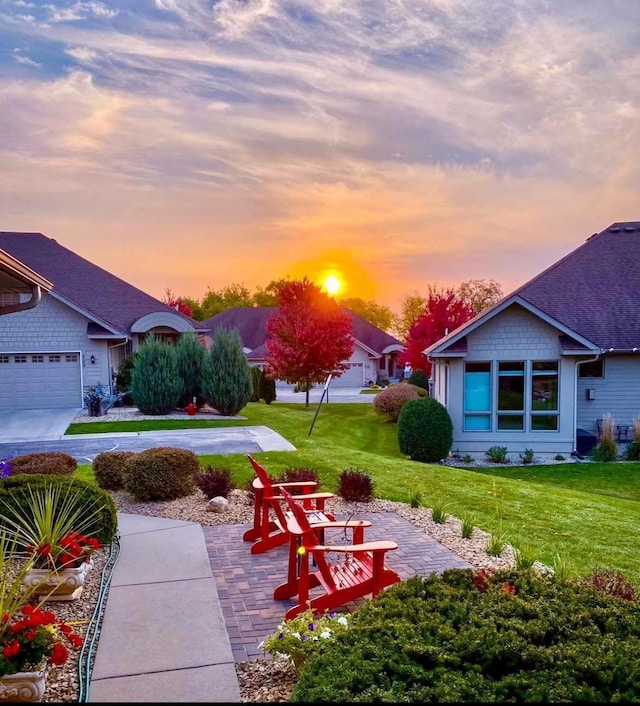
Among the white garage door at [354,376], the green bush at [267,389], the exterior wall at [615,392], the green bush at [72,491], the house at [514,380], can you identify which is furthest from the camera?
the white garage door at [354,376]

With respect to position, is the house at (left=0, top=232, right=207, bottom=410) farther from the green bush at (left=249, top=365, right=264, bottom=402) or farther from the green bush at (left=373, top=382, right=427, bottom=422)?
the green bush at (left=373, top=382, right=427, bottom=422)

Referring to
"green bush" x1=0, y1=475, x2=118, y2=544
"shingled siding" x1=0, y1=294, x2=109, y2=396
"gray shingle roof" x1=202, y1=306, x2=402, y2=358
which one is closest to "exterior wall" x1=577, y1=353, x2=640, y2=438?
"green bush" x1=0, y1=475, x2=118, y2=544

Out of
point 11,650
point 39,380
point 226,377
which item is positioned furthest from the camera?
point 39,380

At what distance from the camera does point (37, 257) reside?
2622 cm

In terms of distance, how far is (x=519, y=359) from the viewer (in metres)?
16.0

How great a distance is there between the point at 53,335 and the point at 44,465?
14555mm

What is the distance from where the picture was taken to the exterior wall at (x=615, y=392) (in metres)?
17.8

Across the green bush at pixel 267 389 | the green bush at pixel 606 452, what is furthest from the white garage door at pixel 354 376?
the green bush at pixel 606 452

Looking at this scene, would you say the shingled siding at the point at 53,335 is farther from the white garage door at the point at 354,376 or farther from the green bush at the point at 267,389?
the white garage door at the point at 354,376

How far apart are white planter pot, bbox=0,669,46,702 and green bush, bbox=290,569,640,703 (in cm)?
153

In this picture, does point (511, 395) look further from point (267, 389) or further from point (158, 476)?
point (267, 389)

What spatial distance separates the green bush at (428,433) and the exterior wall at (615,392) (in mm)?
5254

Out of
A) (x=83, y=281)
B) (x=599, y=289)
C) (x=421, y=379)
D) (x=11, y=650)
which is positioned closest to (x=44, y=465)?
(x=11, y=650)

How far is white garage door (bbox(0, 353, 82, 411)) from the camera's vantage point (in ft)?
70.3
